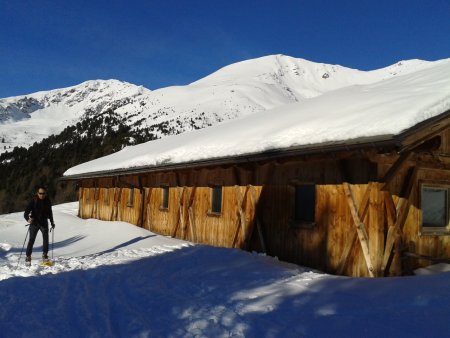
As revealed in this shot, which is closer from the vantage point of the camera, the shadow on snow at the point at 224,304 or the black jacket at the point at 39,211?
the shadow on snow at the point at 224,304

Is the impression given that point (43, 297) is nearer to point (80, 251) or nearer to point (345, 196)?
point (345, 196)

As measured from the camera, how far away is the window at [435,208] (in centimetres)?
819

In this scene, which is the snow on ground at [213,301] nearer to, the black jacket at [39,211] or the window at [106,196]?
the black jacket at [39,211]

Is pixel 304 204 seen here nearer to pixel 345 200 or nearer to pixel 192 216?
pixel 345 200

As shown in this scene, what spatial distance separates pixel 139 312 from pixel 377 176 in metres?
4.46

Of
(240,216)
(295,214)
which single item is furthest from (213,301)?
(240,216)

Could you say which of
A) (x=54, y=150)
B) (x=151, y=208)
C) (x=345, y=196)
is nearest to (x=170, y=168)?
(x=151, y=208)

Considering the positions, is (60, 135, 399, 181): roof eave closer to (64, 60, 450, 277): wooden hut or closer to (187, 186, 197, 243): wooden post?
(64, 60, 450, 277): wooden hut

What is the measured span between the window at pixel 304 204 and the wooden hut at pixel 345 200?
0.07 ft

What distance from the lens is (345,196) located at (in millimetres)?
7781

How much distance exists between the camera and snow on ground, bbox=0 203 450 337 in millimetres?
4711

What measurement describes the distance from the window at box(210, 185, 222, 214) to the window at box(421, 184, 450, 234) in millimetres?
5145

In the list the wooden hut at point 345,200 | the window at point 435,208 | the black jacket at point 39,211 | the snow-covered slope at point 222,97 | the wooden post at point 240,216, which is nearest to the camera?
the wooden hut at point 345,200

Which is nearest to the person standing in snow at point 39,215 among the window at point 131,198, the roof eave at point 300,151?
the roof eave at point 300,151
